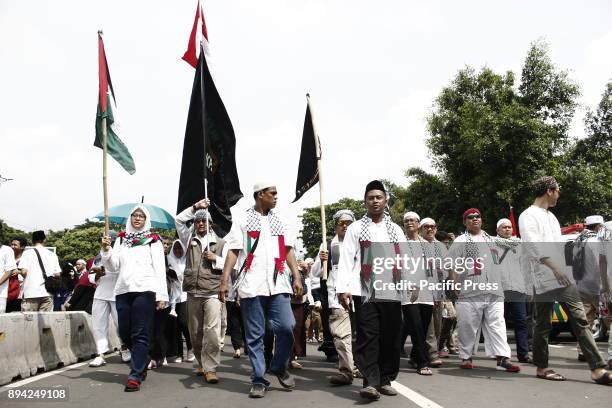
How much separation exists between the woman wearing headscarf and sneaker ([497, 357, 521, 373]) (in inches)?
170

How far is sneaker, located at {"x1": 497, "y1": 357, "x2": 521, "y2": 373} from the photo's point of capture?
7.83 m

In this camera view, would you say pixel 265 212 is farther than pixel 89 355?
No

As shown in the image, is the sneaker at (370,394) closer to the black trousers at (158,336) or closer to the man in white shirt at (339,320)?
the man in white shirt at (339,320)

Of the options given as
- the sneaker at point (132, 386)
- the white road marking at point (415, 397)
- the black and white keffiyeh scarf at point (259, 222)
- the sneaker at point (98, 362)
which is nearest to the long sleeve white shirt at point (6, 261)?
the sneaker at point (98, 362)

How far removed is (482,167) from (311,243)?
5165 centimetres

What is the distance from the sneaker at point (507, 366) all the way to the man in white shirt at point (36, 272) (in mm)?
7104

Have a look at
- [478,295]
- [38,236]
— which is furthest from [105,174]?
[478,295]

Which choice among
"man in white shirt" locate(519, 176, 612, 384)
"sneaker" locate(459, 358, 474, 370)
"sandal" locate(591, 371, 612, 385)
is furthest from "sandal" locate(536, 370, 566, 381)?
"sneaker" locate(459, 358, 474, 370)

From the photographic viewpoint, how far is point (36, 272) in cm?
1038

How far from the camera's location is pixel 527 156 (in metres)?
27.8

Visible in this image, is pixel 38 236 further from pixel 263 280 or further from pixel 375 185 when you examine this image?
pixel 375 185

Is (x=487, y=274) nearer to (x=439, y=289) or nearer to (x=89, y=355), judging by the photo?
(x=439, y=289)

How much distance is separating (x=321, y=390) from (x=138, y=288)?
2.35m

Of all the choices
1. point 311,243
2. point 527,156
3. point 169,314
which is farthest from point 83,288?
point 311,243
